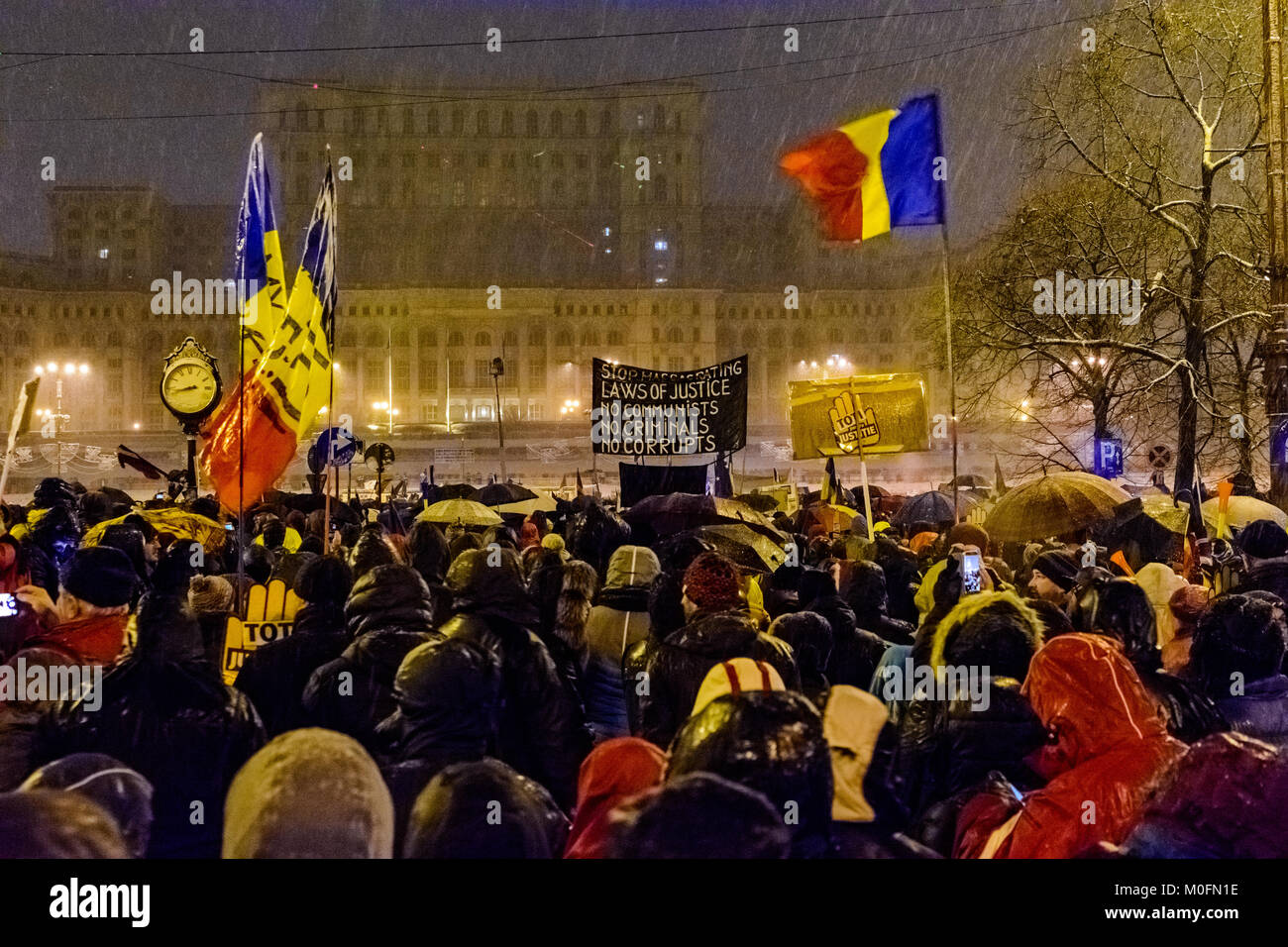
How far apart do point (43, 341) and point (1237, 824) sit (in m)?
71.6

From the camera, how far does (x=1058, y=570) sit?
5.14 m

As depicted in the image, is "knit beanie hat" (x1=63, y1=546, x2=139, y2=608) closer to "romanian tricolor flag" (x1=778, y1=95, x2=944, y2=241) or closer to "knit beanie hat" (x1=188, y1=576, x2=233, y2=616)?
"knit beanie hat" (x1=188, y1=576, x2=233, y2=616)

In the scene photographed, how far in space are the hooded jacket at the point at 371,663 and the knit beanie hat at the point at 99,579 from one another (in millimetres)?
678

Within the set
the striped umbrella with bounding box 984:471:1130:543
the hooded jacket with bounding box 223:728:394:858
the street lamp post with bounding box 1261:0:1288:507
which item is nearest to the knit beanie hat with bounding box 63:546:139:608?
the hooded jacket with bounding box 223:728:394:858

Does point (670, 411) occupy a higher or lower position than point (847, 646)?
higher

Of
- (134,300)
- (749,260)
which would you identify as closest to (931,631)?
(134,300)

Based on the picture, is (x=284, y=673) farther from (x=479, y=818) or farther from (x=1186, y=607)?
(x=1186, y=607)

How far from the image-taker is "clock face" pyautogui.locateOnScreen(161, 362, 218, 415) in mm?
9477

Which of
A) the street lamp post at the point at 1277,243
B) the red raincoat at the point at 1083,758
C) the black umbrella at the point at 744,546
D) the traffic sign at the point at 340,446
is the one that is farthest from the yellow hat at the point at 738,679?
the traffic sign at the point at 340,446

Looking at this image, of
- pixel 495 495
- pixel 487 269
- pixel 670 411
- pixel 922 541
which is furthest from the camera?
pixel 487 269

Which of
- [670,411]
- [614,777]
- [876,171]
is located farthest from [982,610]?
[670,411]

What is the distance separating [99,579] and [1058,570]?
3733mm

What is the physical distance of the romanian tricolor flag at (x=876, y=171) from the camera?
829 cm

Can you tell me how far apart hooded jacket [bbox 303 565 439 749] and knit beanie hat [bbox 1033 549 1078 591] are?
9.07 feet
